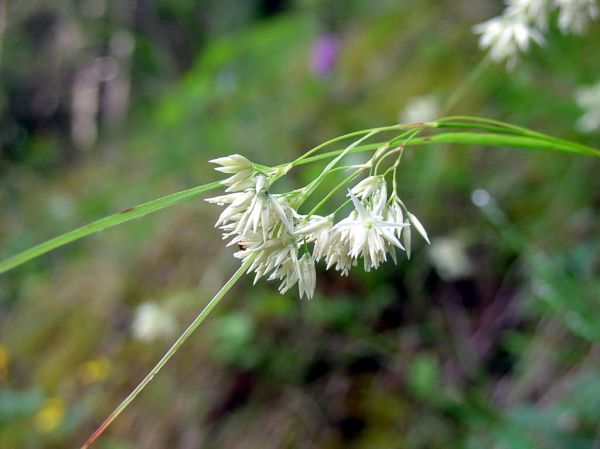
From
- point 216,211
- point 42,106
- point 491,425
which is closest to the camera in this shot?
point 491,425

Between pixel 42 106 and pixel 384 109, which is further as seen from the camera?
pixel 42 106

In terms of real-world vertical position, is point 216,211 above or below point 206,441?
above

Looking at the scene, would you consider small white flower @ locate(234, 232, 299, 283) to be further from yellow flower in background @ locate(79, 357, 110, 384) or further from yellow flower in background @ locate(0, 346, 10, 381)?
yellow flower in background @ locate(0, 346, 10, 381)

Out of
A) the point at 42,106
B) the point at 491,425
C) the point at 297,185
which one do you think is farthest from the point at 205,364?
the point at 42,106

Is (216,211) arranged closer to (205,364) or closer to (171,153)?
(171,153)

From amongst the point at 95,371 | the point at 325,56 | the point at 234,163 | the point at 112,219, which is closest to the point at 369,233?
the point at 234,163

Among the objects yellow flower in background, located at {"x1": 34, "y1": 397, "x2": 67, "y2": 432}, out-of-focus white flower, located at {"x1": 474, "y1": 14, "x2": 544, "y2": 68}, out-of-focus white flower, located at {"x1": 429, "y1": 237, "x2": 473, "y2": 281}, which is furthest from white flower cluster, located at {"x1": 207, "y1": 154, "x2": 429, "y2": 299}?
yellow flower in background, located at {"x1": 34, "y1": 397, "x2": 67, "y2": 432}
